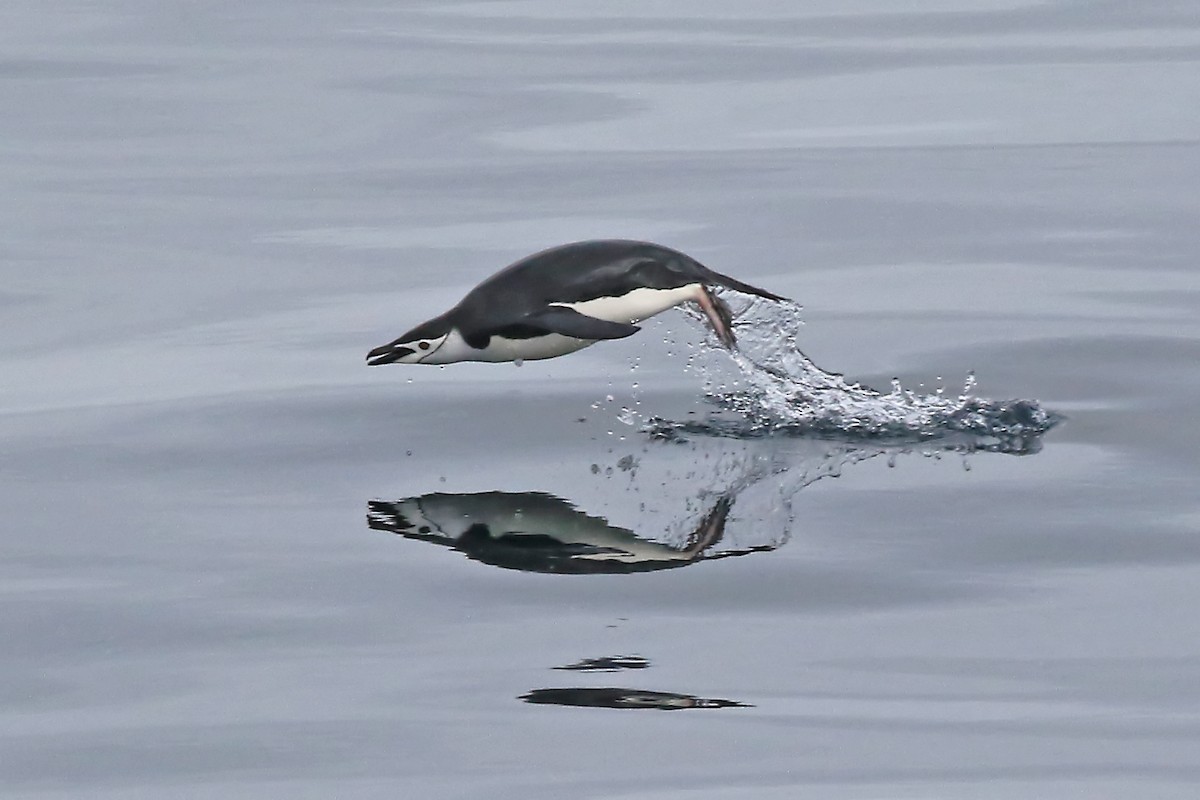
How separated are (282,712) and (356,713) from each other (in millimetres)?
230

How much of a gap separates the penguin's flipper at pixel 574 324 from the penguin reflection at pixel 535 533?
766 mm

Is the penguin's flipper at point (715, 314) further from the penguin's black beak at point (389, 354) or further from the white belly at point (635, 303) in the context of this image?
the penguin's black beak at point (389, 354)

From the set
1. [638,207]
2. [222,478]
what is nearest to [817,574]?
[222,478]

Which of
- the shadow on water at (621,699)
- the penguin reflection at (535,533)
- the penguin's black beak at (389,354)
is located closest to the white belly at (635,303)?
the penguin's black beak at (389,354)

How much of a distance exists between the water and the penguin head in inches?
16.9

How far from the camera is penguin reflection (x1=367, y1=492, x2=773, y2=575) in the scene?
30.6 feet

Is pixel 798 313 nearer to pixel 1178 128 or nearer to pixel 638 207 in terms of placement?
pixel 638 207

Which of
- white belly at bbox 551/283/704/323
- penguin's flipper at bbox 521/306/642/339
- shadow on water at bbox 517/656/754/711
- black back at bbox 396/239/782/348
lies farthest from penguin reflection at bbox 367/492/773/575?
shadow on water at bbox 517/656/754/711

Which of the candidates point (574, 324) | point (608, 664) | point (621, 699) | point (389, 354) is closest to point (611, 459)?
point (574, 324)

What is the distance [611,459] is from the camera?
10945 millimetres

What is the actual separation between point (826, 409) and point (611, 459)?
1.23 m

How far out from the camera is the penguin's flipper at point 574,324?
10.7 m

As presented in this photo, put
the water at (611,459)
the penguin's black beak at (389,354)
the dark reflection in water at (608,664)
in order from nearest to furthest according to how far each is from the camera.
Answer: the water at (611,459) < the dark reflection in water at (608,664) < the penguin's black beak at (389,354)

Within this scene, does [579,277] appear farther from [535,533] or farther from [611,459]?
[535,533]
